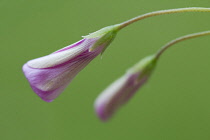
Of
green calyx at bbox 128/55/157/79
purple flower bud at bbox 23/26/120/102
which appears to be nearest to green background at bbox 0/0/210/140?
purple flower bud at bbox 23/26/120/102

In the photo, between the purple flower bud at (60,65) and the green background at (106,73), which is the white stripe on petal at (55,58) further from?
the green background at (106,73)

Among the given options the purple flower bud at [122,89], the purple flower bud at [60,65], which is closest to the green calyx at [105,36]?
the purple flower bud at [60,65]

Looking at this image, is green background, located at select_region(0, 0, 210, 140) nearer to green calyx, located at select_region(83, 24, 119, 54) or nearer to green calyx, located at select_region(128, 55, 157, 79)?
green calyx, located at select_region(83, 24, 119, 54)

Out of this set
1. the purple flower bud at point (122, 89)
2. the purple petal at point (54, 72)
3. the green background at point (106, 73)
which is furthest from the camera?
the green background at point (106, 73)

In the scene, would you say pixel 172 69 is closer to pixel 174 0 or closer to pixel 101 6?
pixel 174 0

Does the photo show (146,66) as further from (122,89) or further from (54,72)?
(54,72)

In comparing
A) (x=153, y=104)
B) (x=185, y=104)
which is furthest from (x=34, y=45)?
(x=185, y=104)

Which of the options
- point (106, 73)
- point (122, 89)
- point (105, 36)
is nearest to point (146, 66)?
point (122, 89)
